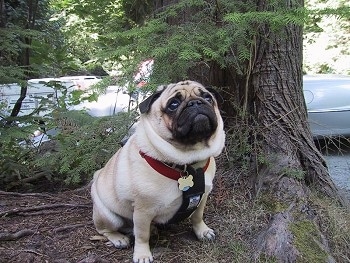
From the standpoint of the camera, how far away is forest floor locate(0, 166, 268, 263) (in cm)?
306

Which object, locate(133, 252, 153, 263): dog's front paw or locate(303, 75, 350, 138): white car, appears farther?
locate(303, 75, 350, 138): white car

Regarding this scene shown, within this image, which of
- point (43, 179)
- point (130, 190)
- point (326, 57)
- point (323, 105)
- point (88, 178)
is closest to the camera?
point (130, 190)

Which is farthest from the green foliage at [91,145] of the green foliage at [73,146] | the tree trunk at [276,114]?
the tree trunk at [276,114]

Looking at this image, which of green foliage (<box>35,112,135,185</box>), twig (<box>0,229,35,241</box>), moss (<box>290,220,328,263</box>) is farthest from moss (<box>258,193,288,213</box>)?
twig (<box>0,229,35,241</box>)

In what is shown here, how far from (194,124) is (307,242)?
1.19 m

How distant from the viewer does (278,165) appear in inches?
147

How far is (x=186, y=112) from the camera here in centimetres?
277

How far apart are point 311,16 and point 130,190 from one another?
1.88 meters

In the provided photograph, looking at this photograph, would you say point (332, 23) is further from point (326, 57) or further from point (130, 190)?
point (130, 190)

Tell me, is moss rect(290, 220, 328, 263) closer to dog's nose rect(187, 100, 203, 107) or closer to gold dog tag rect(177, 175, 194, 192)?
gold dog tag rect(177, 175, 194, 192)

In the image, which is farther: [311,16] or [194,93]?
[311,16]

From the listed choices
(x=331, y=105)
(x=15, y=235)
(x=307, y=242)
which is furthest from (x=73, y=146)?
(x=331, y=105)

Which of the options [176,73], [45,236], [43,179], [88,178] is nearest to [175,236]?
[45,236]

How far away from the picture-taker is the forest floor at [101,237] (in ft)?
10.1
